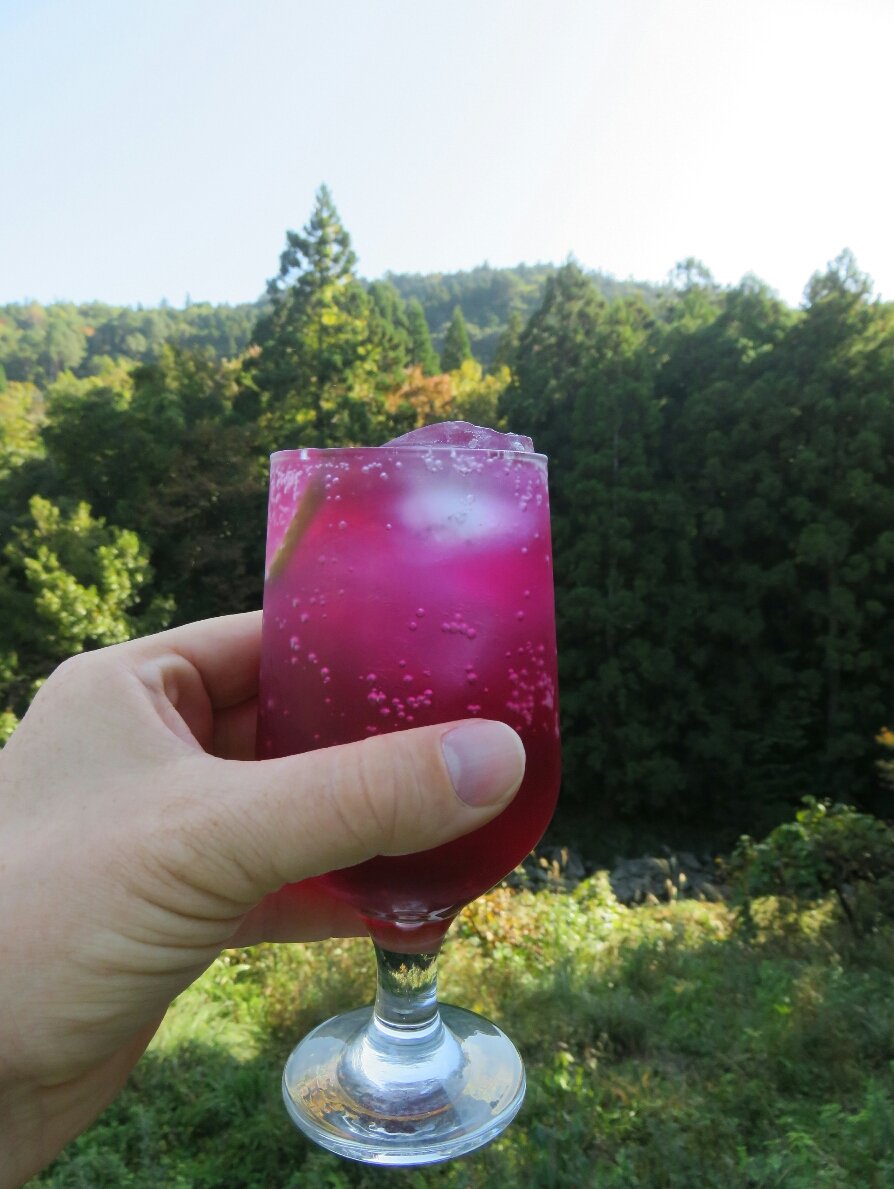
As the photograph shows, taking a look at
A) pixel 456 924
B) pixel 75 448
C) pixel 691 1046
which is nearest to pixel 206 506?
pixel 75 448

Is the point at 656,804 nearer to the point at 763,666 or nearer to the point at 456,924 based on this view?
the point at 763,666

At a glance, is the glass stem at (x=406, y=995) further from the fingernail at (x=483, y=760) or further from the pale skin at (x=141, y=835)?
the fingernail at (x=483, y=760)

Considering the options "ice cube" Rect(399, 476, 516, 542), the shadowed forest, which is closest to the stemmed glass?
"ice cube" Rect(399, 476, 516, 542)

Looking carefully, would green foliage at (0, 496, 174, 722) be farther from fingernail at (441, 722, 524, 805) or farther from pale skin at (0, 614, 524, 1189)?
fingernail at (441, 722, 524, 805)

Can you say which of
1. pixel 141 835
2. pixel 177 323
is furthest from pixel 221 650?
pixel 177 323

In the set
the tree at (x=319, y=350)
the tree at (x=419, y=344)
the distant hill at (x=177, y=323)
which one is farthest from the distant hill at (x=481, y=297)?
the tree at (x=319, y=350)
